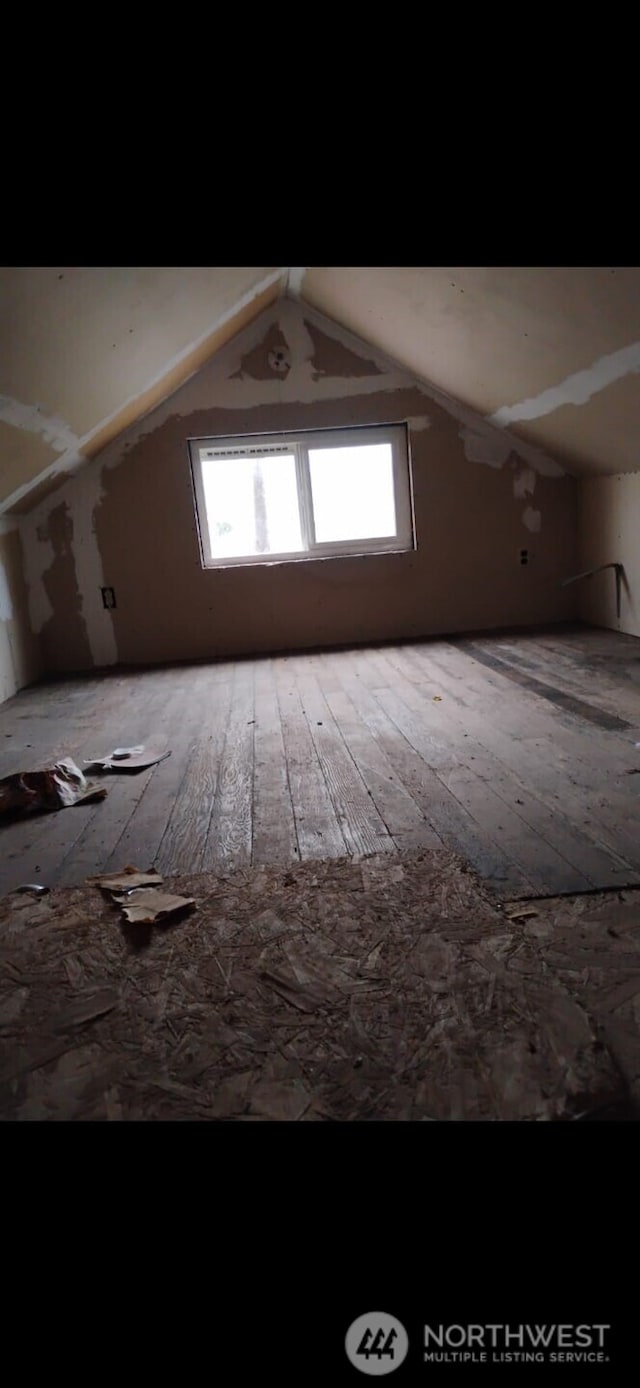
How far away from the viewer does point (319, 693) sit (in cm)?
375

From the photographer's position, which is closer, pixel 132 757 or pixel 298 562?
pixel 132 757

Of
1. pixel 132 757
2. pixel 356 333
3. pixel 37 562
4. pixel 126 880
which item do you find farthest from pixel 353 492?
pixel 126 880

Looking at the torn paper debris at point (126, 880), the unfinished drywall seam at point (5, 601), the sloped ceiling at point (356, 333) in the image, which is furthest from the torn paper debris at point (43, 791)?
the unfinished drywall seam at point (5, 601)

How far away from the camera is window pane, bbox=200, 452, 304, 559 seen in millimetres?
5129

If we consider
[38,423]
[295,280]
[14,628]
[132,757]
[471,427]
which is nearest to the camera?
[132,757]

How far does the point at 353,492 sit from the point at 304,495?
36 centimetres

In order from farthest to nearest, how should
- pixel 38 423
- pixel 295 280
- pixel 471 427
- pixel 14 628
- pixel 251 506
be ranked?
pixel 251 506
pixel 471 427
pixel 14 628
pixel 295 280
pixel 38 423

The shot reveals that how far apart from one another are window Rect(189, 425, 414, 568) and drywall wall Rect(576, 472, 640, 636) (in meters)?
1.24

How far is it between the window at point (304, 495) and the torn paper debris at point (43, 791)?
288 cm

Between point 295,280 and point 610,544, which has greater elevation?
point 295,280

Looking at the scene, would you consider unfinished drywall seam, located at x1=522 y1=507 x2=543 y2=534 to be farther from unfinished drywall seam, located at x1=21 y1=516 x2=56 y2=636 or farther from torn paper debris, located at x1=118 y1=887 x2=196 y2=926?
torn paper debris, located at x1=118 y1=887 x2=196 y2=926

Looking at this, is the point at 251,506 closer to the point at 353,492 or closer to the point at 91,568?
the point at 353,492
